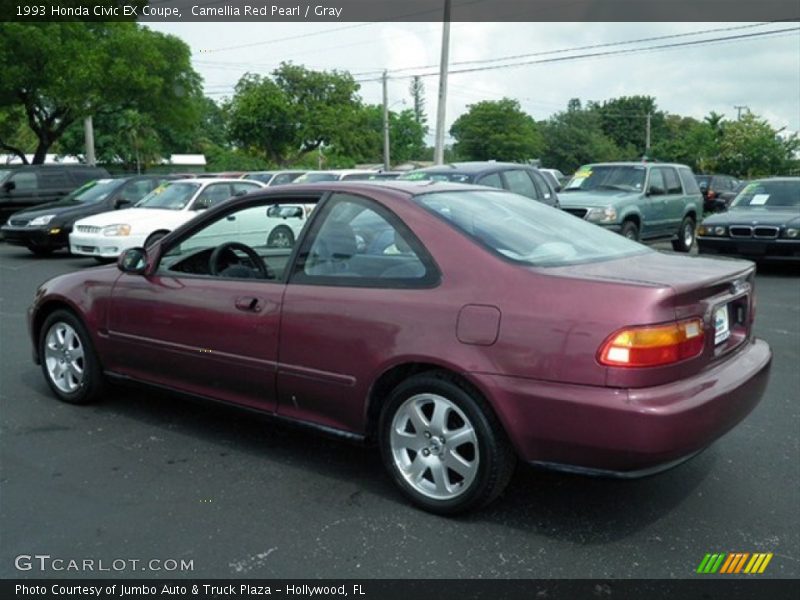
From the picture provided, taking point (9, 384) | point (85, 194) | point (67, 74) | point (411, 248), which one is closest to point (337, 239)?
point (411, 248)

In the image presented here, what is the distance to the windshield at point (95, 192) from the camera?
50.4 ft

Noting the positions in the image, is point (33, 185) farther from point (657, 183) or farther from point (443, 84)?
point (657, 183)

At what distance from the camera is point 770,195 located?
13078 millimetres

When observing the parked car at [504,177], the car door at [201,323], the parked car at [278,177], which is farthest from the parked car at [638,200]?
the parked car at [278,177]

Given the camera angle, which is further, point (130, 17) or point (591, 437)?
point (130, 17)

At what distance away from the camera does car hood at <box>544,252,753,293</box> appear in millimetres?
3424

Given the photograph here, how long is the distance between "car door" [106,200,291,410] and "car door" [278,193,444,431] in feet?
0.46

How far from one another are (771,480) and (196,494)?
2.89m

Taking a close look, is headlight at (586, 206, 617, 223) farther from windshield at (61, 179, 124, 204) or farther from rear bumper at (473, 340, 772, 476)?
rear bumper at (473, 340, 772, 476)

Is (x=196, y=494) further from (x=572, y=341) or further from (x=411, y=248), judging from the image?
(x=572, y=341)

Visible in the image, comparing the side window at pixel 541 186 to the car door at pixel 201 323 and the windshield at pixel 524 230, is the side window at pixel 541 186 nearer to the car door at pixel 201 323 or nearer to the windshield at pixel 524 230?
the windshield at pixel 524 230

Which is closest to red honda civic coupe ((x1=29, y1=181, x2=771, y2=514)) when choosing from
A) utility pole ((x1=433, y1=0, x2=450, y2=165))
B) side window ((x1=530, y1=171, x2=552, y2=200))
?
side window ((x1=530, y1=171, x2=552, y2=200))

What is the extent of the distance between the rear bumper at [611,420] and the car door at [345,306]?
561 millimetres

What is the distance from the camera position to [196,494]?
3.93 m
